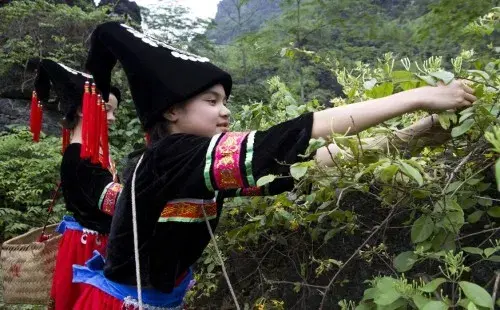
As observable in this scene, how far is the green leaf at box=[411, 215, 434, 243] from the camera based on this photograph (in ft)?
4.05

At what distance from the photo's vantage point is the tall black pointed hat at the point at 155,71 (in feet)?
5.20

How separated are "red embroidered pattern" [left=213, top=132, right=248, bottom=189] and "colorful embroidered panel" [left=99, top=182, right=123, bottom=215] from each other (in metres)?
1.23

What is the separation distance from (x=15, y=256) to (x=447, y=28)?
4546mm

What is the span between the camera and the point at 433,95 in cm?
119

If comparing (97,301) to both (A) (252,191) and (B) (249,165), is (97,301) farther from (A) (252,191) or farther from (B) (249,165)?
(B) (249,165)

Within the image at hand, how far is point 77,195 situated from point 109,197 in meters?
0.30

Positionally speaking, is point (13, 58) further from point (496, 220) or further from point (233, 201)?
point (496, 220)

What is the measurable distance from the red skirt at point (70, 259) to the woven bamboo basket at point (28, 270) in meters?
0.11

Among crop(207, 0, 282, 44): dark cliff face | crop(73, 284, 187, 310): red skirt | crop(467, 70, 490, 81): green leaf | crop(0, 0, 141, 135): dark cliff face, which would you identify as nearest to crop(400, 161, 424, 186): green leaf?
crop(467, 70, 490, 81): green leaf

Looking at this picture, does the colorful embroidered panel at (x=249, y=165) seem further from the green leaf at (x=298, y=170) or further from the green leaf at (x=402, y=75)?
the green leaf at (x=402, y=75)

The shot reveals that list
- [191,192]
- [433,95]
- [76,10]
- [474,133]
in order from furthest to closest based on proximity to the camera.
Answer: [76,10]
[191,192]
[474,133]
[433,95]

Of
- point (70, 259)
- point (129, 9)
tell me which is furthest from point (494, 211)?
point (129, 9)

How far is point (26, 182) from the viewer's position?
6.78 meters

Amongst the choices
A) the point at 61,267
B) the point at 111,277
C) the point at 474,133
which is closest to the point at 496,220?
the point at 474,133
